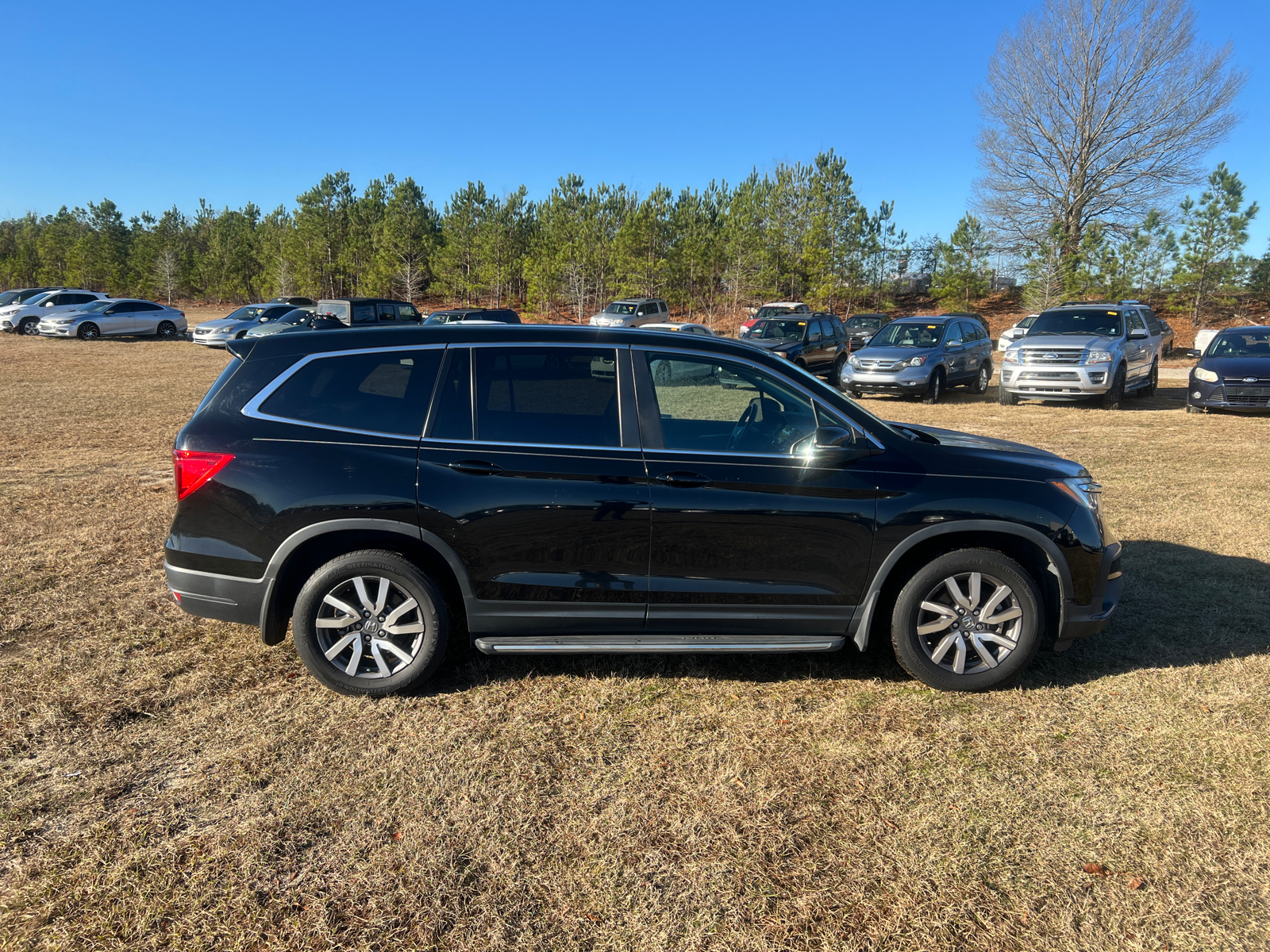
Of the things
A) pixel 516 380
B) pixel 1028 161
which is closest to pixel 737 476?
pixel 516 380

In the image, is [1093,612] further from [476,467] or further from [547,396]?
[476,467]

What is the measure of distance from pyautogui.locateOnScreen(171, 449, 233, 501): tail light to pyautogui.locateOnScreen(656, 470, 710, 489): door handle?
2.06 metres

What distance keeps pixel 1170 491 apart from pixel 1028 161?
131 feet

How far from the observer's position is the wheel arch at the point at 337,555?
12.6 ft

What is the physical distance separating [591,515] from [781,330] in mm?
17679

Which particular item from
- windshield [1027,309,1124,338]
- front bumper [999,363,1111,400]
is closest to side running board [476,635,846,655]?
front bumper [999,363,1111,400]

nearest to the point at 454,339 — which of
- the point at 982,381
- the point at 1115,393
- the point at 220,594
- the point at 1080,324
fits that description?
the point at 220,594

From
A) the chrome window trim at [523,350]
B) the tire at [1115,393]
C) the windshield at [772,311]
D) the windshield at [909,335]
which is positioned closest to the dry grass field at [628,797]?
the chrome window trim at [523,350]

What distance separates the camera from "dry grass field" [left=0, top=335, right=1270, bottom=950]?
2.57 metres

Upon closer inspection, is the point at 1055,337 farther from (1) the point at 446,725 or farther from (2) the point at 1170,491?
(1) the point at 446,725

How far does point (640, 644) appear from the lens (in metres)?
3.96

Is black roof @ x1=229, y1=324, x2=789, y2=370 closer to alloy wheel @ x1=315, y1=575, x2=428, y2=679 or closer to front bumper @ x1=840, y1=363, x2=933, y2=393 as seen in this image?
alloy wheel @ x1=315, y1=575, x2=428, y2=679

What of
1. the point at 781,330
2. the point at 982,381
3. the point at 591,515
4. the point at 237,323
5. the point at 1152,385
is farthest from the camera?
the point at 237,323

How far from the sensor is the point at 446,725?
12.2 ft
